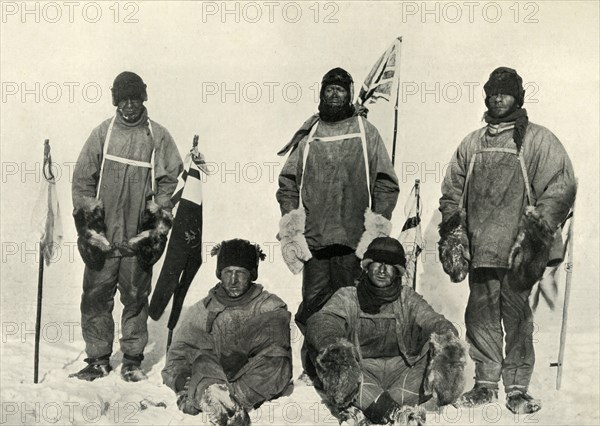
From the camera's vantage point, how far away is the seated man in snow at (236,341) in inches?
244

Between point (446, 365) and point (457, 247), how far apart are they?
94 cm

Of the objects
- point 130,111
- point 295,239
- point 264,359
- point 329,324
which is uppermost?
point 130,111

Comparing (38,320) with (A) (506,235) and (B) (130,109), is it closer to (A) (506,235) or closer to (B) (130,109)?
(B) (130,109)

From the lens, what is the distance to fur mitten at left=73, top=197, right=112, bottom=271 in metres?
6.73

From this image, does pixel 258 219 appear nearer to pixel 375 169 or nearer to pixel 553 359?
pixel 375 169

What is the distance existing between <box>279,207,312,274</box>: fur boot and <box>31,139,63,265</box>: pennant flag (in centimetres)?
Result: 146

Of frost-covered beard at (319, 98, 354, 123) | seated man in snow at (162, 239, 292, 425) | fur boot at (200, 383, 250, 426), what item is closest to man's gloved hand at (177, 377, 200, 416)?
seated man in snow at (162, 239, 292, 425)

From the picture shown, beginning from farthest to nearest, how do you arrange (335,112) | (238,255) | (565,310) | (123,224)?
(565,310)
(123,224)
(335,112)
(238,255)

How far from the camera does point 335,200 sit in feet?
21.8

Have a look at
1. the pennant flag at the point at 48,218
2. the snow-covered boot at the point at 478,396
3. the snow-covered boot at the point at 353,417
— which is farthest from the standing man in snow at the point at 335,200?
the pennant flag at the point at 48,218

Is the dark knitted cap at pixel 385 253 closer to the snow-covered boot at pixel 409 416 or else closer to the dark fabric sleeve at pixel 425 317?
the dark fabric sleeve at pixel 425 317

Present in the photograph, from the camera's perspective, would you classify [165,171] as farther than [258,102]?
No

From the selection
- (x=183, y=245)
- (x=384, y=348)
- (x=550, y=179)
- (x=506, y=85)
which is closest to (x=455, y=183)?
(x=550, y=179)

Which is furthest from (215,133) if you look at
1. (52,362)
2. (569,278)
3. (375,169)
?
(569,278)
